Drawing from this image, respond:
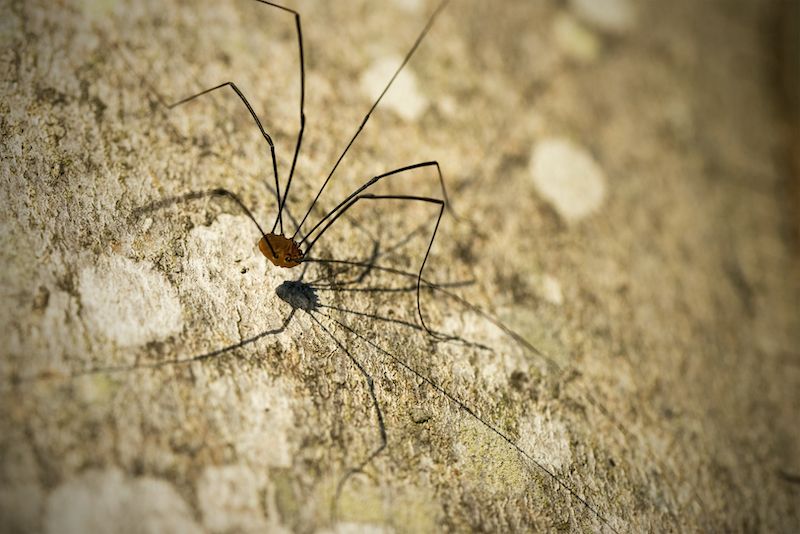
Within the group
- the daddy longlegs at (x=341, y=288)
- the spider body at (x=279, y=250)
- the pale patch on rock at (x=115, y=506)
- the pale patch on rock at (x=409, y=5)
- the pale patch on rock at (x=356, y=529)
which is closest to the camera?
the pale patch on rock at (x=115, y=506)

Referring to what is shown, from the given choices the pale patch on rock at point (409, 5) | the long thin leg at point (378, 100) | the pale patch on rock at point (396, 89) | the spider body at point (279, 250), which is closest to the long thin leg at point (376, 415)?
the spider body at point (279, 250)

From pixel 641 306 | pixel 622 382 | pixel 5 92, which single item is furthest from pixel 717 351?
pixel 5 92

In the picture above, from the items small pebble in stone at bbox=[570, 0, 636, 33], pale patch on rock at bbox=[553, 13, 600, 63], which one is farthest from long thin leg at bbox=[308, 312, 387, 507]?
small pebble in stone at bbox=[570, 0, 636, 33]

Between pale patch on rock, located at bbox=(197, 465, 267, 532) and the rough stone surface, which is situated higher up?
the rough stone surface

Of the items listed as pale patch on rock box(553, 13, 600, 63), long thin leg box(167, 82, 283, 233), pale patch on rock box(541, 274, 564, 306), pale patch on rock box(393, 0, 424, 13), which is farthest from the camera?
pale patch on rock box(553, 13, 600, 63)

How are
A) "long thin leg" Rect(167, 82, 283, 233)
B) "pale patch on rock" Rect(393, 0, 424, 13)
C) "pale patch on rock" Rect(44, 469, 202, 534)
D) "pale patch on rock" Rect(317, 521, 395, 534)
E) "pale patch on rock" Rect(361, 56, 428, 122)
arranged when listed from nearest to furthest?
"pale patch on rock" Rect(44, 469, 202, 534) → "pale patch on rock" Rect(317, 521, 395, 534) → "long thin leg" Rect(167, 82, 283, 233) → "pale patch on rock" Rect(361, 56, 428, 122) → "pale patch on rock" Rect(393, 0, 424, 13)

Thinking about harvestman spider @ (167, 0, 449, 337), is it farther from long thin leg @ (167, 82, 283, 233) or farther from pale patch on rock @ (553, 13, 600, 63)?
pale patch on rock @ (553, 13, 600, 63)

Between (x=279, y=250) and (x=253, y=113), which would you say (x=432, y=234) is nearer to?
(x=279, y=250)

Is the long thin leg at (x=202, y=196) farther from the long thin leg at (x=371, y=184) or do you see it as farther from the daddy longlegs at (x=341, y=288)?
the long thin leg at (x=371, y=184)
